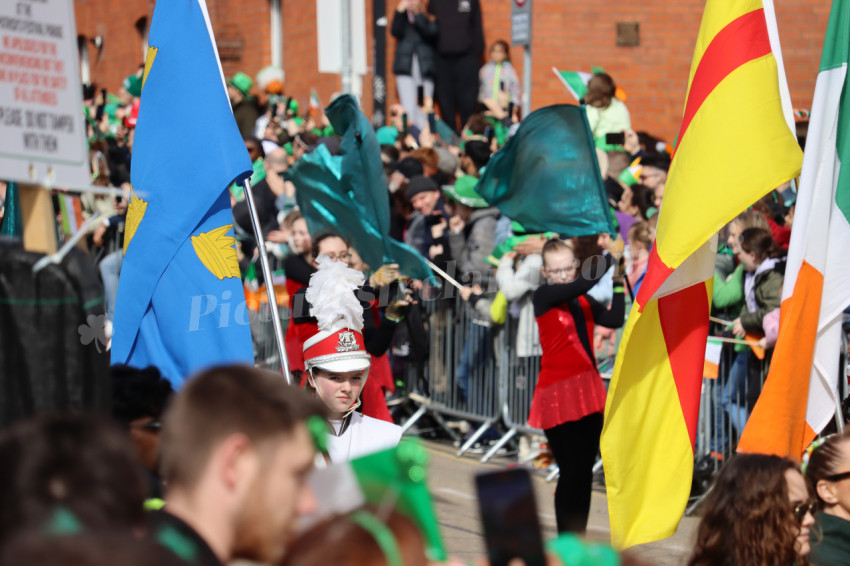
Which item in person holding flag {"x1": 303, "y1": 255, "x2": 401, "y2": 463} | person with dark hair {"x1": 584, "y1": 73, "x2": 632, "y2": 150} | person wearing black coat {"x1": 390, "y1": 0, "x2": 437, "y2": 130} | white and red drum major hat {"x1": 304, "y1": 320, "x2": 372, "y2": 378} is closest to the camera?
person holding flag {"x1": 303, "y1": 255, "x2": 401, "y2": 463}

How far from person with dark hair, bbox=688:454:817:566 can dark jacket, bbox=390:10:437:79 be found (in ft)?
42.2

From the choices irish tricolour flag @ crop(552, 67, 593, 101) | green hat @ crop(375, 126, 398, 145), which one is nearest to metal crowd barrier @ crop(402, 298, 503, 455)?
irish tricolour flag @ crop(552, 67, 593, 101)

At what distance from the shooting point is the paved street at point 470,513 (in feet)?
22.0

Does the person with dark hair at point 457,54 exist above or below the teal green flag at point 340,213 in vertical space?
above

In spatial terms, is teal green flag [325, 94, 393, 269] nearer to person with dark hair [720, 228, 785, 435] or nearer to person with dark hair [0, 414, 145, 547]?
person with dark hair [720, 228, 785, 435]

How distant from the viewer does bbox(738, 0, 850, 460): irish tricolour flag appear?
4.94m

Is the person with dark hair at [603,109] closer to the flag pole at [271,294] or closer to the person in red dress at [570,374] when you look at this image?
the person in red dress at [570,374]

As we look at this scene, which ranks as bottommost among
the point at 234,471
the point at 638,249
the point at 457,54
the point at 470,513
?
the point at 470,513

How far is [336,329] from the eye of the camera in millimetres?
4988

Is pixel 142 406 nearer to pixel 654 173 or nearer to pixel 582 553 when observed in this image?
pixel 582 553

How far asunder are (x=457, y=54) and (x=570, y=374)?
944cm

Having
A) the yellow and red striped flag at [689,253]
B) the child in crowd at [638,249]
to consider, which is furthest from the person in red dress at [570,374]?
the yellow and red striped flag at [689,253]

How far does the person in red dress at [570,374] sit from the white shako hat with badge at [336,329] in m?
1.91

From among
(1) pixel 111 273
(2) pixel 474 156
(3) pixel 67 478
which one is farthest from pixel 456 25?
(3) pixel 67 478
